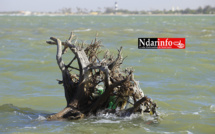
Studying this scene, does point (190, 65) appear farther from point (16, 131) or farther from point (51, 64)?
point (16, 131)

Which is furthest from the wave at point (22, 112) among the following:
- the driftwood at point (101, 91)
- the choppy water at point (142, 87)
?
the driftwood at point (101, 91)

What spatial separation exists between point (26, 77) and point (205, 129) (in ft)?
24.6

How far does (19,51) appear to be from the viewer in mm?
19922

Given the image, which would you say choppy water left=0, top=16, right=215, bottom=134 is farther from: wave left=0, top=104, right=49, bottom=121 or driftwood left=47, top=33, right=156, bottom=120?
driftwood left=47, top=33, right=156, bottom=120

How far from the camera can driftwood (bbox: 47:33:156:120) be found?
6.91m

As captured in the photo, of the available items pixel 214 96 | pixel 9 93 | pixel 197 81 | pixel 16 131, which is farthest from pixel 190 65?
pixel 16 131

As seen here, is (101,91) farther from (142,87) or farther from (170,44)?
(170,44)

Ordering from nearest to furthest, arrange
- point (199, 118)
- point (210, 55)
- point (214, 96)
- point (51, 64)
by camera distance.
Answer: point (199, 118), point (214, 96), point (51, 64), point (210, 55)

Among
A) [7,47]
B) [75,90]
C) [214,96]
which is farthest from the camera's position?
[7,47]

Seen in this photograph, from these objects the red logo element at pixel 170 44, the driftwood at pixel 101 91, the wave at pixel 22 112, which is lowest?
the wave at pixel 22 112

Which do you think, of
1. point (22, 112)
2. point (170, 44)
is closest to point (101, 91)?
point (22, 112)

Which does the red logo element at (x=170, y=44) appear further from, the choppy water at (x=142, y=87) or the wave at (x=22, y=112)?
the wave at (x=22, y=112)

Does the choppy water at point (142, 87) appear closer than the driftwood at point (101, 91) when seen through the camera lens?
No

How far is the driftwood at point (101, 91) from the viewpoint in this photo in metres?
6.91
